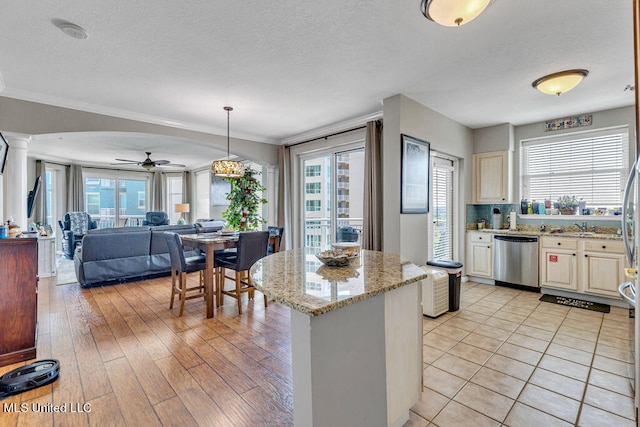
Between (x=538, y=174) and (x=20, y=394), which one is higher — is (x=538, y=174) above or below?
above

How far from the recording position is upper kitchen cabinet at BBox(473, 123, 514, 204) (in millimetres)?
4730

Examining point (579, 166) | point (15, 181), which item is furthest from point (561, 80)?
point (15, 181)

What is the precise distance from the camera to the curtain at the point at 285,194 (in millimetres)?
5926

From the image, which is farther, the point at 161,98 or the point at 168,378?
the point at 161,98

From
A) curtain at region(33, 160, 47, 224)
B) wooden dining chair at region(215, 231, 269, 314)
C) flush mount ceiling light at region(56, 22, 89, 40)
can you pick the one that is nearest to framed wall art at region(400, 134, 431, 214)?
wooden dining chair at region(215, 231, 269, 314)

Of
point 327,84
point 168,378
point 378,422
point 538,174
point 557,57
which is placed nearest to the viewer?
point 378,422

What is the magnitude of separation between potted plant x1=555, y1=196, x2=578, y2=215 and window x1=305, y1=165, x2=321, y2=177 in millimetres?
3910

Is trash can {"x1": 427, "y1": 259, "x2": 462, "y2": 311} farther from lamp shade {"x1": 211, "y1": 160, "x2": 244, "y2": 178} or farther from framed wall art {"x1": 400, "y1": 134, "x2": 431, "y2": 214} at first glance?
lamp shade {"x1": 211, "y1": 160, "x2": 244, "y2": 178}

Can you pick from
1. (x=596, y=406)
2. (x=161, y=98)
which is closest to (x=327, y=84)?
(x=161, y=98)

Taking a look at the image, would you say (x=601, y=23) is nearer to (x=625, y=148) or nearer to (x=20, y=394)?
(x=625, y=148)

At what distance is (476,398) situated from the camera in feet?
6.39

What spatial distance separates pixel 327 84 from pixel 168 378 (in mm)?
3137

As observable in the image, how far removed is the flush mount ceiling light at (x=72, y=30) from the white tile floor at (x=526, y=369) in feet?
11.8

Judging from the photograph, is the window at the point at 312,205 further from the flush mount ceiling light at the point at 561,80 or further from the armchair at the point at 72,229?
the armchair at the point at 72,229
